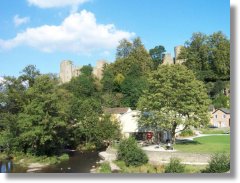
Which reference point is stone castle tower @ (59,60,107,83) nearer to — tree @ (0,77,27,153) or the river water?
tree @ (0,77,27,153)

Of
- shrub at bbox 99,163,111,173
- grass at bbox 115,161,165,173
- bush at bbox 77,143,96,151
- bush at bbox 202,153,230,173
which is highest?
bush at bbox 202,153,230,173

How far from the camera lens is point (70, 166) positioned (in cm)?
1427

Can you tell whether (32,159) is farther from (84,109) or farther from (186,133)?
(186,133)

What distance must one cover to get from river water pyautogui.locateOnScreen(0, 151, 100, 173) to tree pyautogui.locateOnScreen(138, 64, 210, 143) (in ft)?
8.57

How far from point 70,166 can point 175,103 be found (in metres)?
4.50

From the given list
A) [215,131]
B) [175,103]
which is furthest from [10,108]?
[215,131]

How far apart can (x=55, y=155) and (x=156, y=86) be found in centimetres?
470

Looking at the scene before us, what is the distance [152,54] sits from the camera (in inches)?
1334

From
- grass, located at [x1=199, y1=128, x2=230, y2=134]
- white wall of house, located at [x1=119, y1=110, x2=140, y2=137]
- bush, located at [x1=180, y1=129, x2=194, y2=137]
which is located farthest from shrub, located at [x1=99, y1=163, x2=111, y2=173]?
grass, located at [x1=199, y1=128, x2=230, y2=134]

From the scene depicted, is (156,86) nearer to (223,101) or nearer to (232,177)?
(232,177)

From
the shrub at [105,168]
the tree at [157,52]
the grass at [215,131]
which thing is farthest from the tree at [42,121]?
the tree at [157,52]

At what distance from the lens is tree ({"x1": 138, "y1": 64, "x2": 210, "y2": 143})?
51.1 ft

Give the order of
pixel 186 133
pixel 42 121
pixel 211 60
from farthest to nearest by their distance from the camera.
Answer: pixel 211 60, pixel 186 133, pixel 42 121

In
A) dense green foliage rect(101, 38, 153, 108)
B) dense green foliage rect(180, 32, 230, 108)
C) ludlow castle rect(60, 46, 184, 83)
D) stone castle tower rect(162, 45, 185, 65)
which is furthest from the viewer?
ludlow castle rect(60, 46, 184, 83)
